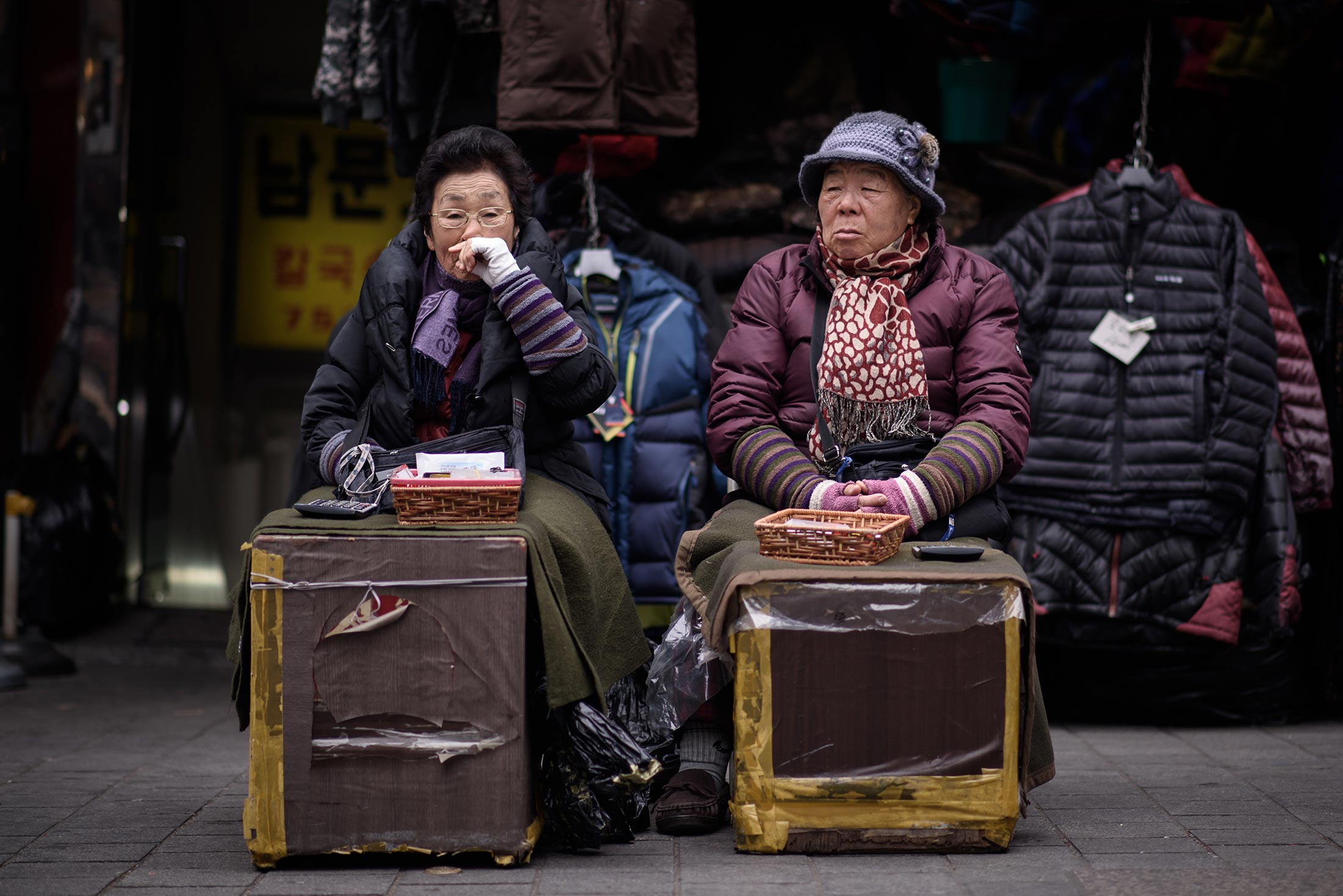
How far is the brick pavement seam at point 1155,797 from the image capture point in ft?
12.1

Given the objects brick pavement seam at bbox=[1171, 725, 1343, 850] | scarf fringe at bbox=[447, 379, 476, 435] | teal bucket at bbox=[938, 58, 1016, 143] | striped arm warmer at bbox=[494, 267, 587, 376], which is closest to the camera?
brick pavement seam at bbox=[1171, 725, 1343, 850]

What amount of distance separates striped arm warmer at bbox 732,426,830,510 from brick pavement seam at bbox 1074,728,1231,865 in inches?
44.6

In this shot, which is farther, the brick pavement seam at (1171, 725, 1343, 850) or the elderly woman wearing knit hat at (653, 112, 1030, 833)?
the elderly woman wearing knit hat at (653, 112, 1030, 833)

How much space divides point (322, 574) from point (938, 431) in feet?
5.44

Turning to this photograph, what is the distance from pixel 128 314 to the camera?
7.27 meters

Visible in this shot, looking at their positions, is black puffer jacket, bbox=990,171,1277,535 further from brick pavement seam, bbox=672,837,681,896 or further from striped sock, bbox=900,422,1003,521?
brick pavement seam, bbox=672,837,681,896

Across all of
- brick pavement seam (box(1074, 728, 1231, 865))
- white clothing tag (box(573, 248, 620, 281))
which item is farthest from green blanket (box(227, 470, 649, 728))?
white clothing tag (box(573, 248, 620, 281))

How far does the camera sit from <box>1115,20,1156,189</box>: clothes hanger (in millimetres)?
5383

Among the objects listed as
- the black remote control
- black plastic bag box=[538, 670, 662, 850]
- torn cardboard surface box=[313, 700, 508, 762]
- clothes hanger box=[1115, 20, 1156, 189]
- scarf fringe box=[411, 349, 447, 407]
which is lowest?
black plastic bag box=[538, 670, 662, 850]

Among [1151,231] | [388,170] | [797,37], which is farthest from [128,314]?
[1151,231]

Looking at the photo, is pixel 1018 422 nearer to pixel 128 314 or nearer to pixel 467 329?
pixel 467 329

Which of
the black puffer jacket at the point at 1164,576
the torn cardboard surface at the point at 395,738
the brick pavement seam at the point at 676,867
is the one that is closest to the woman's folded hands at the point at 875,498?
the brick pavement seam at the point at 676,867

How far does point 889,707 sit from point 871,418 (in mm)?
857

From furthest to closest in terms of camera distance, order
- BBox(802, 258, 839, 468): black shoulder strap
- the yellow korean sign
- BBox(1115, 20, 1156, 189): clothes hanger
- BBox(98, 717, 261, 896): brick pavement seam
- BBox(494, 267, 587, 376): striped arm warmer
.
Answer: the yellow korean sign, BBox(1115, 20, 1156, 189): clothes hanger, BBox(802, 258, 839, 468): black shoulder strap, BBox(494, 267, 587, 376): striped arm warmer, BBox(98, 717, 261, 896): brick pavement seam
